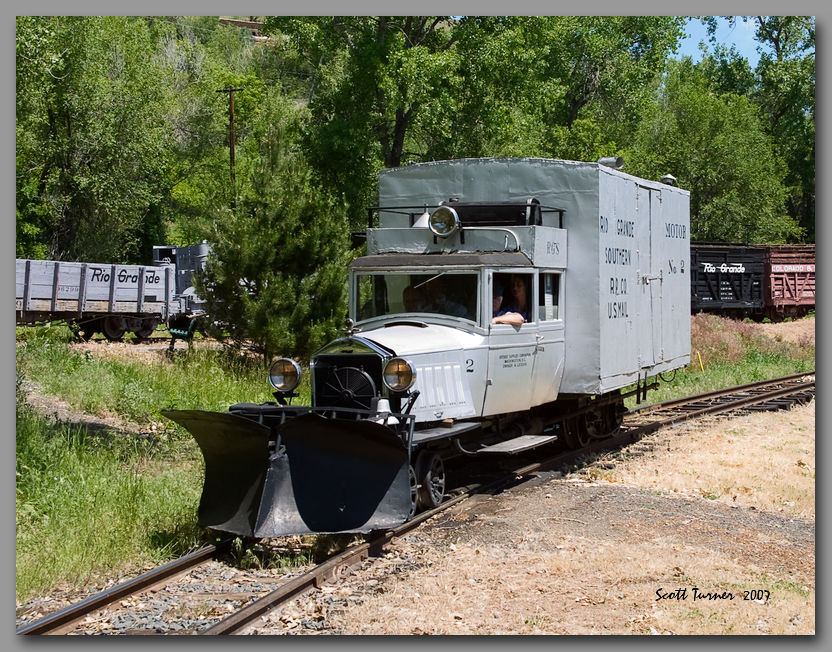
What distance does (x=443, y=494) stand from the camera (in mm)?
9055

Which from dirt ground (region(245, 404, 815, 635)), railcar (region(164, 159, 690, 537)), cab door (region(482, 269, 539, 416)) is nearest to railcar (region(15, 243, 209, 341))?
railcar (region(164, 159, 690, 537))

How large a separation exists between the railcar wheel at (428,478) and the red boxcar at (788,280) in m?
29.0

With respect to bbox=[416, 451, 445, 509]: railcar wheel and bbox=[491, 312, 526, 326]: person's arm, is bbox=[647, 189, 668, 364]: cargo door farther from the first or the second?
bbox=[416, 451, 445, 509]: railcar wheel

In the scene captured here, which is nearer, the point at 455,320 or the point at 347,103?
the point at 455,320

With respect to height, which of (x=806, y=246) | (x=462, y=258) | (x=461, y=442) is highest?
(x=806, y=246)

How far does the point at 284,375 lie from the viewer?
8227mm

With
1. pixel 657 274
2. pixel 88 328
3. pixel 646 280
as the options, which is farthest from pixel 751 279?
pixel 646 280

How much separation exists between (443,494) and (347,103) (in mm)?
13869

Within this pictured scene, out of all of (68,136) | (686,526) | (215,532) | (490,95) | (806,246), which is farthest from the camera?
(806,246)

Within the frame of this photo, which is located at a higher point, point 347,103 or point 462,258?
point 347,103

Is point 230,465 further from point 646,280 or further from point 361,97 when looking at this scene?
point 361,97

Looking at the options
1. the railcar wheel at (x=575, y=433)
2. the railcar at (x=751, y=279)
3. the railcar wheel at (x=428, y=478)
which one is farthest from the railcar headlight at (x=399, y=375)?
the railcar at (x=751, y=279)

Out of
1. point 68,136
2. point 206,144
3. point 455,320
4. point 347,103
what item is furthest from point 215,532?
point 206,144

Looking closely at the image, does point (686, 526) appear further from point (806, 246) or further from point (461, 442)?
point (806, 246)
